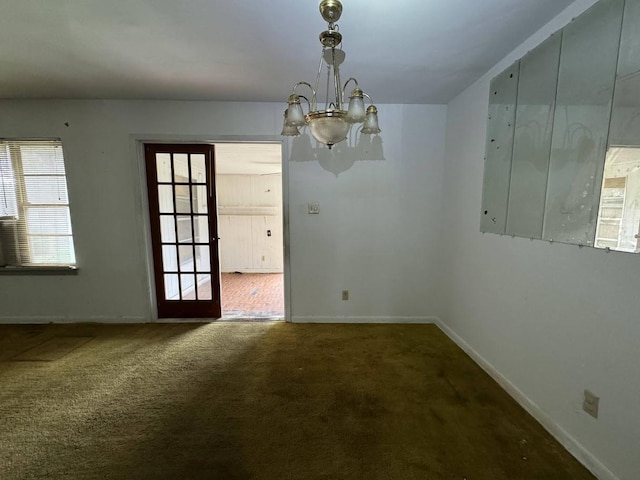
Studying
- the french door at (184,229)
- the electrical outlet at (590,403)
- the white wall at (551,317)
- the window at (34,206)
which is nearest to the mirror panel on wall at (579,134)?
the white wall at (551,317)

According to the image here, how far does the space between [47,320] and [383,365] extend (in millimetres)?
3760

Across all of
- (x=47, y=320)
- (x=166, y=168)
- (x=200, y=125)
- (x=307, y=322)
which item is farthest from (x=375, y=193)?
(x=47, y=320)

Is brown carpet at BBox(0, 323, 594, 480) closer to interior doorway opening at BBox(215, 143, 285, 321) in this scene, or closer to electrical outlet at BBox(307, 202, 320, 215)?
electrical outlet at BBox(307, 202, 320, 215)

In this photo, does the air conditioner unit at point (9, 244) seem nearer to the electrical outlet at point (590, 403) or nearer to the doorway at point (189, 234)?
the doorway at point (189, 234)

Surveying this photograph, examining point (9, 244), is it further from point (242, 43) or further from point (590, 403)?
point (590, 403)

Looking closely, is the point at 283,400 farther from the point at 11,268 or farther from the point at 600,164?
the point at 11,268

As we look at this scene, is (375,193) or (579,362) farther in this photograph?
(375,193)

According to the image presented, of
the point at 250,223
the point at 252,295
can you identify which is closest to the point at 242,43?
the point at 252,295

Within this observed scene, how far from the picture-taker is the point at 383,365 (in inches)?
88.0

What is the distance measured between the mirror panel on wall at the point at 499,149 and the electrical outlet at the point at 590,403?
1069mm

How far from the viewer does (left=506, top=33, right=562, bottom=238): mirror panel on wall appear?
1.54m

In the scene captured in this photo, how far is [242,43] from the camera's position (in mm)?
1760

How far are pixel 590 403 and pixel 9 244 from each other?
206 inches

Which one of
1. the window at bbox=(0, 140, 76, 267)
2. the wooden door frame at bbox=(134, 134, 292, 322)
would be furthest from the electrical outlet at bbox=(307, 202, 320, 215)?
the window at bbox=(0, 140, 76, 267)
